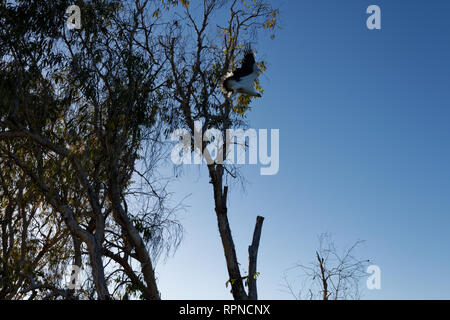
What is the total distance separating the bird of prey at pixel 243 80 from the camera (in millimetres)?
7555

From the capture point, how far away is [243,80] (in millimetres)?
7559

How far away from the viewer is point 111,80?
23.0ft

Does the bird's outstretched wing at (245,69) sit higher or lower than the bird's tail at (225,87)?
higher

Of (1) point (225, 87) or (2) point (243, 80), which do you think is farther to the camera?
(1) point (225, 87)

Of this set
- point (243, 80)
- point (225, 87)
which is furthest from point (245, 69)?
point (225, 87)

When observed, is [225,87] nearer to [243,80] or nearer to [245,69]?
[243,80]

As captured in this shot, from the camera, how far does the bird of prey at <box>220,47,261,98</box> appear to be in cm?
755

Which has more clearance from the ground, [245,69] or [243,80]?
[245,69]

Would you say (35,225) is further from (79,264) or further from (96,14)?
(96,14)

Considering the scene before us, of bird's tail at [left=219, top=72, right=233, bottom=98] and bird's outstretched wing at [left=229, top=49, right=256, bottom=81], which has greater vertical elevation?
bird's outstretched wing at [left=229, top=49, right=256, bottom=81]

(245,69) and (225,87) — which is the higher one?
(245,69)
